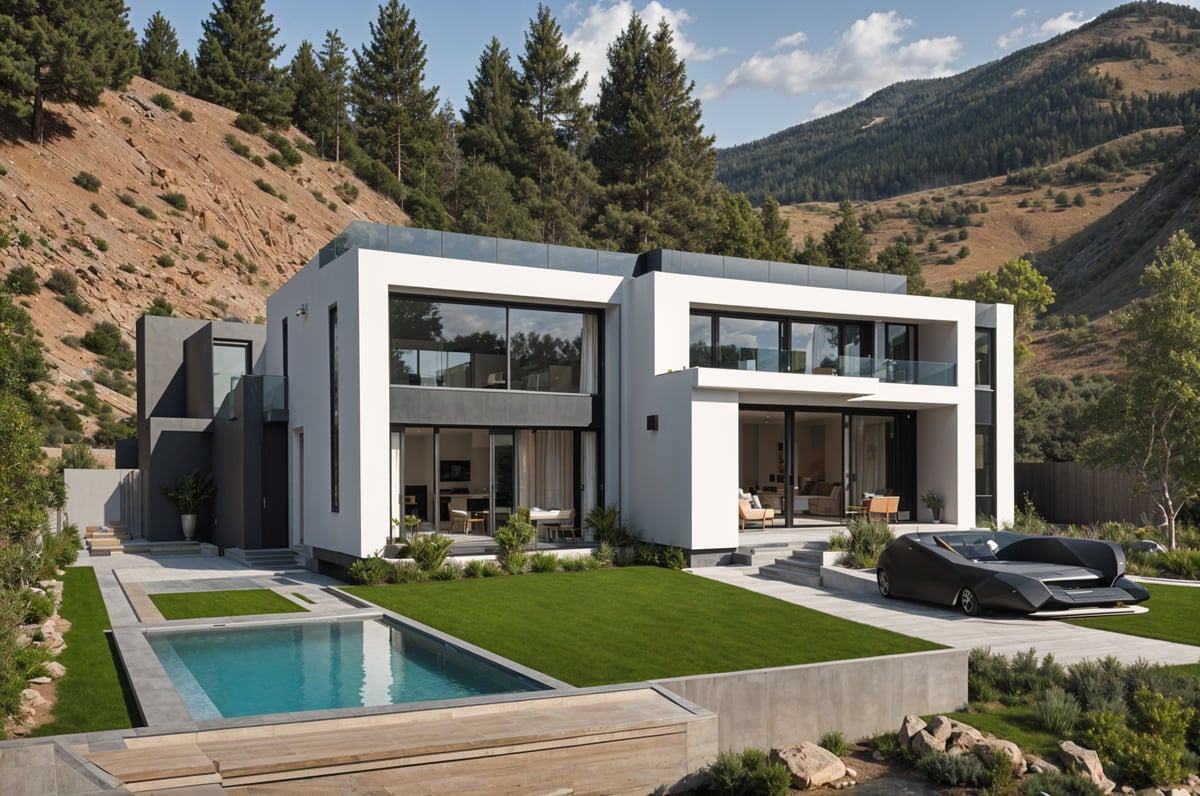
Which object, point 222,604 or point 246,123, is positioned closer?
point 222,604

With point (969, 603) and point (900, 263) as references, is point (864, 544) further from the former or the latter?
point (900, 263)

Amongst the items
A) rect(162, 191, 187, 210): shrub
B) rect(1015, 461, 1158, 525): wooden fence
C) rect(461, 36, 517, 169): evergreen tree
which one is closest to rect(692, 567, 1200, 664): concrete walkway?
rect(1015, 461, 1158, 525): wooden fence

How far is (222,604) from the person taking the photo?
47.2 ft

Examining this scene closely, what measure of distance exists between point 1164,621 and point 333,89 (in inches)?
2245

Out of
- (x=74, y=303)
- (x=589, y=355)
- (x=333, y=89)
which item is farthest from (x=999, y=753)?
(x=333, y=89)

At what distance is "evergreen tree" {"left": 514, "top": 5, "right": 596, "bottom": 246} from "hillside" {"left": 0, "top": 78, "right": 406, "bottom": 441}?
30.3ft

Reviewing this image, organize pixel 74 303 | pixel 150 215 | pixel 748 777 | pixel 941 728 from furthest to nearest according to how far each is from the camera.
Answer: pixel 150 215
pixel 74 303
pixel 941 728
pixel 748 777

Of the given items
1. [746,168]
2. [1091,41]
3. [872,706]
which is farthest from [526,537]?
[1091,41]

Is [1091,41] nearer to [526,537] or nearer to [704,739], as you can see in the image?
[526,537]

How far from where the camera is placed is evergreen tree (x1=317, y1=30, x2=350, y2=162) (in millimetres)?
59656

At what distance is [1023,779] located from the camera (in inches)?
294

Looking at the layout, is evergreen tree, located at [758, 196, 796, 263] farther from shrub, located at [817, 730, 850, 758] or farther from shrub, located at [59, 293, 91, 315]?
shrub, located at [817, 730, 850, 758]

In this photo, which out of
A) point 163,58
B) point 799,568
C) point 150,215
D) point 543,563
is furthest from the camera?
point 163,58

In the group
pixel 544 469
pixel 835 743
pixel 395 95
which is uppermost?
pixel 395 95
